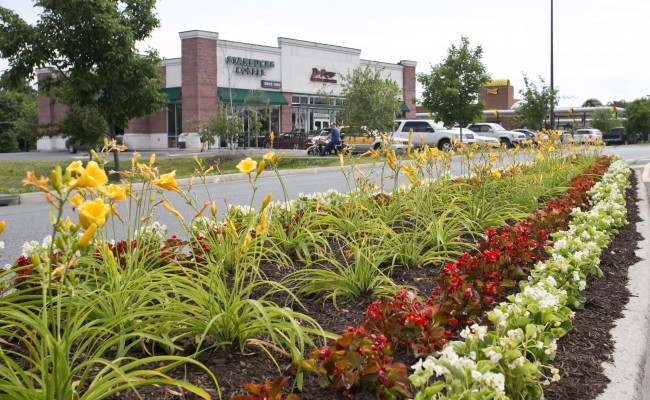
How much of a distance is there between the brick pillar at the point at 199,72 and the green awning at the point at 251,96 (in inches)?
29.2

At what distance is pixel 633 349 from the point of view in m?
3.43

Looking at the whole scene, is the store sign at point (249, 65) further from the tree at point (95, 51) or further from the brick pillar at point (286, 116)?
the tree at point (95, 51)

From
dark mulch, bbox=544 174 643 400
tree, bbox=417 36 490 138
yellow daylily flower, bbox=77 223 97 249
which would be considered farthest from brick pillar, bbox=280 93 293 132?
yellow daylily flower, bbox=77 223 97 249

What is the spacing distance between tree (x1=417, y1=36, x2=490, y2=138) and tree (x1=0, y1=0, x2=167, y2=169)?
21523mm

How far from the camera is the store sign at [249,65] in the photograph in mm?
43969

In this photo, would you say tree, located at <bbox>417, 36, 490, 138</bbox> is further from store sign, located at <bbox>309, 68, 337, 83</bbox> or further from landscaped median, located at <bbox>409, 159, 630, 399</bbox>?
landscaped median, located at <bbox>409, 159, 630, 399</bbox>

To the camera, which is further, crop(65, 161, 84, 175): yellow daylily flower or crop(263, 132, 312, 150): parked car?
crop(263, 132, 312, 150): parked car

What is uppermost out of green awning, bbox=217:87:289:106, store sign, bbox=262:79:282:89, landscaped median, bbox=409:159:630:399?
store sign, bbox=262:79:282:89

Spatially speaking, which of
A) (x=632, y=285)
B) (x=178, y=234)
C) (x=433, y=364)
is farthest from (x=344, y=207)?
(x=433, y=364)

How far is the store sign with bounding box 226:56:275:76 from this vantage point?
1731 inches

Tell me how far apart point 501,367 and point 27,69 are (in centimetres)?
2125

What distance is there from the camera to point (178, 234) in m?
7.75

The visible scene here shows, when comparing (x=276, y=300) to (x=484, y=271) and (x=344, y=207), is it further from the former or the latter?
(x=344, y=207)

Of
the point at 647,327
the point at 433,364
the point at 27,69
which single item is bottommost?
the point at 647,327
